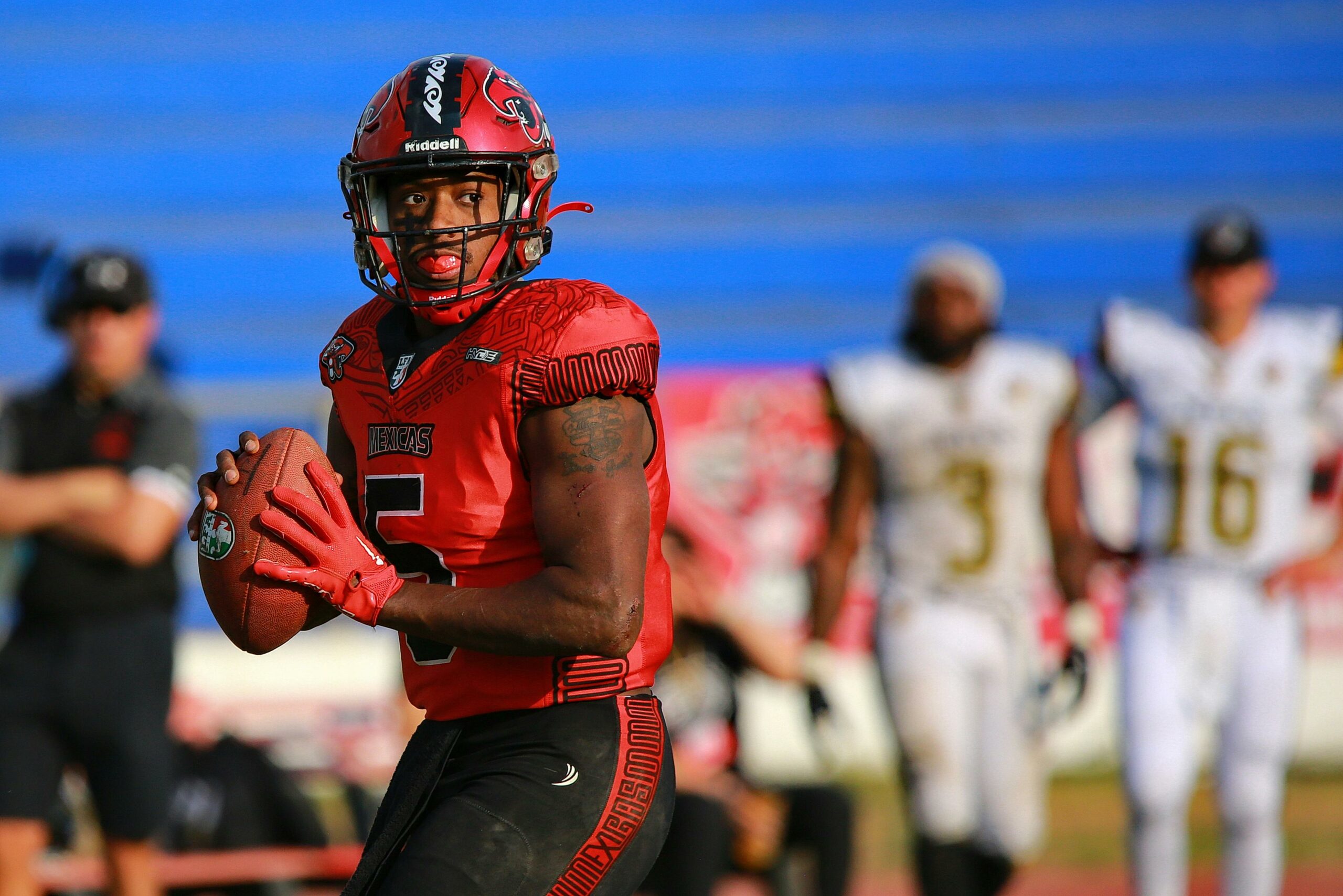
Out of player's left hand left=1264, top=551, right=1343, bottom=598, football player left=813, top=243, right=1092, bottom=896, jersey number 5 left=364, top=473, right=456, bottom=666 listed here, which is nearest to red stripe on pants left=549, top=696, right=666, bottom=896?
jersey number 5 left=364, top=473, right=456, bottom=666

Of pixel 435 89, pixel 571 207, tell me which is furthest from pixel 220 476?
pixel 571 207

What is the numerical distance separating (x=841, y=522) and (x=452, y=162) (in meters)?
2.91

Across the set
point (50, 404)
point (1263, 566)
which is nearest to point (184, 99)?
point (50, 404)

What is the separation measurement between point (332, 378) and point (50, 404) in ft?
7.62

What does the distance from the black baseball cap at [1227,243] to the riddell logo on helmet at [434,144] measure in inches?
128

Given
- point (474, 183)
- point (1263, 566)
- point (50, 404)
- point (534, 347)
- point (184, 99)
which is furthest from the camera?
point (184, 99)

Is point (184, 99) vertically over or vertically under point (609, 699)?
over

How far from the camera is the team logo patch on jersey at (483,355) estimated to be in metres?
2.39

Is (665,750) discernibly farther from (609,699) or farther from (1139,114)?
(1139,114)

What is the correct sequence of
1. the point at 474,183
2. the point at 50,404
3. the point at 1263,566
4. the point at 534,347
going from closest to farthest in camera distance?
the point at 534,347, the point at 474,183, the point at 50,404, the point at 1263,566

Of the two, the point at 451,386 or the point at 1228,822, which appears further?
the point at 1228,822

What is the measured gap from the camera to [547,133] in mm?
2686

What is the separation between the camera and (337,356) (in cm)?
265

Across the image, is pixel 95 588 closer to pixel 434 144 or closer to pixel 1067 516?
pixel 434 144
